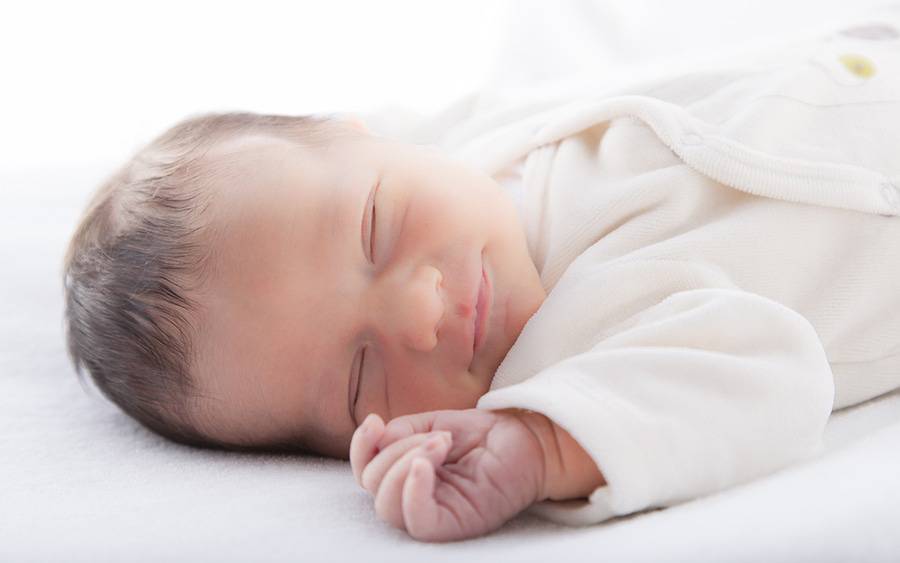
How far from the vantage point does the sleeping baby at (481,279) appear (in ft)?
3.57

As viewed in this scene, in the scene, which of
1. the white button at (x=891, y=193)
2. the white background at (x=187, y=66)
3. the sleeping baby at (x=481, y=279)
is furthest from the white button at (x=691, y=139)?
the white background at (x=187, y=66)

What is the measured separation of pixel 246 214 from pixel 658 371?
50 cm

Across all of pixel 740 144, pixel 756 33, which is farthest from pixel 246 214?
pixel 756 33

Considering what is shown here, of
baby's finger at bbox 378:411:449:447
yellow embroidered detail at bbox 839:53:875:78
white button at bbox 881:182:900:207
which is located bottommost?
baby's finger at bbox 378:411:449:447

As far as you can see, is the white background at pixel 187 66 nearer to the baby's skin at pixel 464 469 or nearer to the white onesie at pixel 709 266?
the white onesie at pixel 709 266

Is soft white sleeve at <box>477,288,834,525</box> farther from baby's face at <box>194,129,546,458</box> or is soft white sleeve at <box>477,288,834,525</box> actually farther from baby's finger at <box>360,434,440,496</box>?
baby's face at <box>194,129,546,458</box>

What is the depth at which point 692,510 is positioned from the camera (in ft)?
3.08

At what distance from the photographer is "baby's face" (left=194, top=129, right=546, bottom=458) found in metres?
1.22

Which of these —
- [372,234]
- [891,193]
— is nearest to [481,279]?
[372,234]

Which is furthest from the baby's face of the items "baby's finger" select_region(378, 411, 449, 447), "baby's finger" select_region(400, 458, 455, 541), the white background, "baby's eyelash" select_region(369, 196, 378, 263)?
the white background

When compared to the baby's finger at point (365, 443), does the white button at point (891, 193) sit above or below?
above

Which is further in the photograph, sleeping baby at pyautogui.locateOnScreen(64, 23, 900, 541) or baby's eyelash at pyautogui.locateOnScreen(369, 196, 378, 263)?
baby's eyelash at pyautogui.locateOnScreen(369, 196, 378, 263)

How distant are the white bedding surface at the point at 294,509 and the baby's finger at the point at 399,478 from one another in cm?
2

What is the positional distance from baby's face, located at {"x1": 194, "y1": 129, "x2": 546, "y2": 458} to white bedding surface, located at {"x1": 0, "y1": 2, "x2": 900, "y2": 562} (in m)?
0.08
